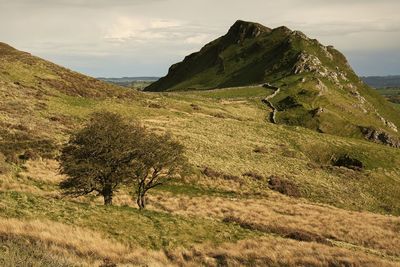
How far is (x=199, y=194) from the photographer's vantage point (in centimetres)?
4538

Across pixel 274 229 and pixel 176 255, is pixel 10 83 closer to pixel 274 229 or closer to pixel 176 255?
pixel 274 229

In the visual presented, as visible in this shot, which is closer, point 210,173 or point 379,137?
point 210,173

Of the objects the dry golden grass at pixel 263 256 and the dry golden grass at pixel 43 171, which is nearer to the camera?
the dry golden grass at pixel 263 256

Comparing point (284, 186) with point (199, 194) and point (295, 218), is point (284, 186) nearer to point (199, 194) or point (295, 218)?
point (199, 194)

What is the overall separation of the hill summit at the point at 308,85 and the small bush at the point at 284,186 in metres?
48.8

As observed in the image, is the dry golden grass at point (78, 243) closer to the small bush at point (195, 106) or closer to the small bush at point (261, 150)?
the small bush at point (261, 150)

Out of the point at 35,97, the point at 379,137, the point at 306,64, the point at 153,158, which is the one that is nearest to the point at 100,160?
the point at 153,158

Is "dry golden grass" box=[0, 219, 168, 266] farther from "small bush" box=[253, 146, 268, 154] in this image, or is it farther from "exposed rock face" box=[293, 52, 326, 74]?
"exposed rock face" box=[293, 52, 326, 74]

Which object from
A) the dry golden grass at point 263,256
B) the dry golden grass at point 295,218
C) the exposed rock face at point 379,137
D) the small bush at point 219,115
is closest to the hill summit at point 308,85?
the exposed rock face at point 379,137

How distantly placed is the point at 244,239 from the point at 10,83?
6496cm

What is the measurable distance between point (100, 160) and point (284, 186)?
93.0ft

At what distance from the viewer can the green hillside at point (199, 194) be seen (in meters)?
19.3

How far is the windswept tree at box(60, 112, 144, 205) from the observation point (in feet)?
101

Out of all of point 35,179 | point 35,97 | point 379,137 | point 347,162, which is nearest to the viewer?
point 35,179
